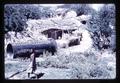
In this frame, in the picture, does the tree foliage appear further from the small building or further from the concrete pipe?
the concrete pipe

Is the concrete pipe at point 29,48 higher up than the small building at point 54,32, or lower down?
lower down

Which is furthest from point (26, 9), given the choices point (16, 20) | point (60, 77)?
point (60, 77)

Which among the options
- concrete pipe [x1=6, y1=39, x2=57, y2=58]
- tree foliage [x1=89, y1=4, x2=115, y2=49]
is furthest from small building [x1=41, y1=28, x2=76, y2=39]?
tree foliage [x1=89, y1=4, x2=115, y2=49]

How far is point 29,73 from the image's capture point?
2.33m

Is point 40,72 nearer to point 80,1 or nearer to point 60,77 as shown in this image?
point 60,77

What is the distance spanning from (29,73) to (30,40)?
0.97ft

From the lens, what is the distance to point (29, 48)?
2.34m

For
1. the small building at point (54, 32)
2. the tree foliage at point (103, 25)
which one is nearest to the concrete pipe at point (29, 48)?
the small building at point (54, 32)

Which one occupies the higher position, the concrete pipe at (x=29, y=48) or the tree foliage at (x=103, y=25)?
the tree foliage at (x=103, y=25)

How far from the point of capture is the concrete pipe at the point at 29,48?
2318mm

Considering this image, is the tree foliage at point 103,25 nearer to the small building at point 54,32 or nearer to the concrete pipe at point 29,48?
the small building at point 54,32

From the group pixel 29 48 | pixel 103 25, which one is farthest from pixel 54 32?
pixel 103 25

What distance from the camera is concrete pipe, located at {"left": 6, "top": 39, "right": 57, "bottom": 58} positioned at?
2318mm

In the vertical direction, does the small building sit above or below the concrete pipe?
above
